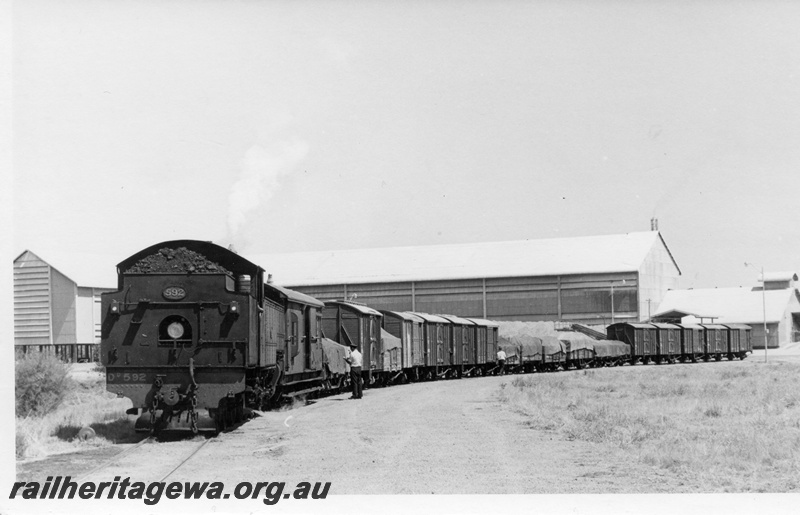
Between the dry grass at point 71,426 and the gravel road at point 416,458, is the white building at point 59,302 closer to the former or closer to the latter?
the dry grass at point 71,426

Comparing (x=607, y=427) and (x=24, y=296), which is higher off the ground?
(x=24, y=296)

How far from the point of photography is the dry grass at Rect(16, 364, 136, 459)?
14.5 m

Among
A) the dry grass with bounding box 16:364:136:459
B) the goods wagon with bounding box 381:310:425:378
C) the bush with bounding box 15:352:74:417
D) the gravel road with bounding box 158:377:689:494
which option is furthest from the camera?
the goods wagon with bounding box 381:310:425:378

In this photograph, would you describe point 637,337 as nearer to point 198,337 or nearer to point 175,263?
point 198,337

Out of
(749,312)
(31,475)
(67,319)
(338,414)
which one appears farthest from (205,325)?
(749,312)

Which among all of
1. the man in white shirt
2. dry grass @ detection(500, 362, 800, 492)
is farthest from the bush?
the man in white shirt

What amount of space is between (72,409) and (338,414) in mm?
6792

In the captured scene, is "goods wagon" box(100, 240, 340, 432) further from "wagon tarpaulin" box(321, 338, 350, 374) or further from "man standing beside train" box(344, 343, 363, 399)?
"man standing beside train" box(344, 343, 363, 399)

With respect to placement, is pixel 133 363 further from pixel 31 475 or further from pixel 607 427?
pixel 607 427

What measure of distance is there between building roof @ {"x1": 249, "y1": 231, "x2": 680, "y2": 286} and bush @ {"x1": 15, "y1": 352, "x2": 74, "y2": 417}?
5694 cm

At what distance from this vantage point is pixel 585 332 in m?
63.7

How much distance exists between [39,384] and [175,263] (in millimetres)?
7694

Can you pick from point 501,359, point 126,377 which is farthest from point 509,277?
point 126,377

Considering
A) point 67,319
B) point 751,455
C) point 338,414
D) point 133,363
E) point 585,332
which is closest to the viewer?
point 751,455
